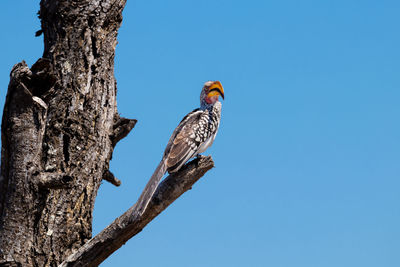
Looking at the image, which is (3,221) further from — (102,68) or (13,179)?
(102,68)

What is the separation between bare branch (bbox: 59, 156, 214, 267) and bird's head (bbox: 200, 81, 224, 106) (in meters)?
1.84

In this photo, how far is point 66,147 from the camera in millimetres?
4723

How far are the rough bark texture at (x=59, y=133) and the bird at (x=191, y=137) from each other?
0.54 meters

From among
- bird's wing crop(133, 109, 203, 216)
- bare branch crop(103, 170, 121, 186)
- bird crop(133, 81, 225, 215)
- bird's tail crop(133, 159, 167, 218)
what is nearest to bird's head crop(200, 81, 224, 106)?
bird crop(133, 81, 225, 215)

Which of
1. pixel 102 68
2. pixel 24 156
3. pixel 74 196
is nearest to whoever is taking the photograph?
pixel 24 156

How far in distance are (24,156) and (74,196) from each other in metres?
0.58

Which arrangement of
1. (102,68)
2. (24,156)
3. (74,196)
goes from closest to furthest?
(24,156) < (74,196) < (102,68)

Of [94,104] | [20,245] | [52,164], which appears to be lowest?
[20,245]

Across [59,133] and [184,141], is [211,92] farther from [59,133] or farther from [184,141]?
[59,133]

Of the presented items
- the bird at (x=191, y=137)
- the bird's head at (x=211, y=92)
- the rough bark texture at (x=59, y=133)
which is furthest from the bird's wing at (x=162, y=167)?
the rough bark texture at (x=59, y=133)

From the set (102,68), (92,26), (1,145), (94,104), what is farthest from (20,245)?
(92,26)

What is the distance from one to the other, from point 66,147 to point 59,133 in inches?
5.6

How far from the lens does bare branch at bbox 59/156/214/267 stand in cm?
428

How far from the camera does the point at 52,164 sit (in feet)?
15.2
